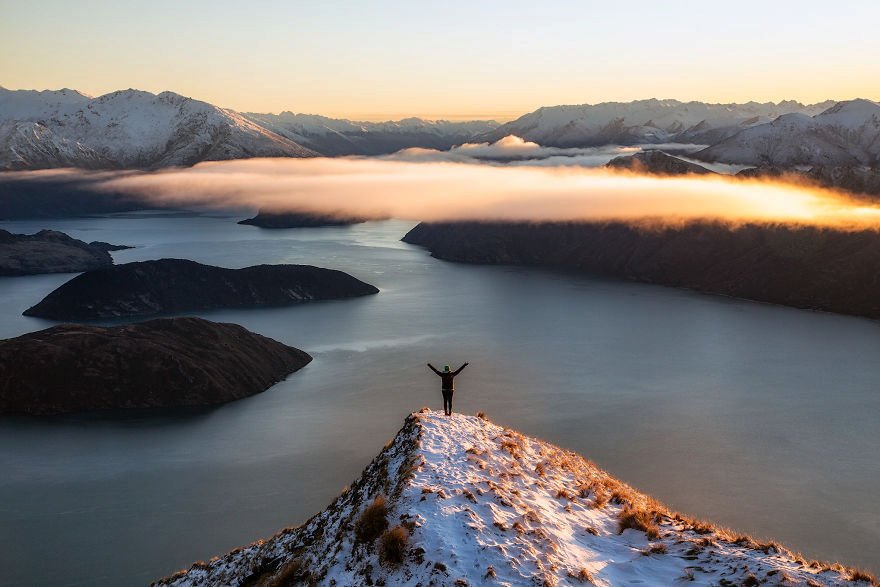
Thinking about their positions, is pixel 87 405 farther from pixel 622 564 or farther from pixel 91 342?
pixel 622 564

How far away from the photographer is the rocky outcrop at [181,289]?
162625 mm

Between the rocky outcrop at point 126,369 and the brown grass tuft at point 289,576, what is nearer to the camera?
the brown grass tuft at point 289,576

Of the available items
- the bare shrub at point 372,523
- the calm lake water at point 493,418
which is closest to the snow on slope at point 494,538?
the bare shrub at point 372,523

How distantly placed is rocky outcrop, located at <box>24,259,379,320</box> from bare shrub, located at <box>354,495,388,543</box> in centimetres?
15122

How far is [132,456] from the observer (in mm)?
82250

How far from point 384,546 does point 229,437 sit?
70516mm

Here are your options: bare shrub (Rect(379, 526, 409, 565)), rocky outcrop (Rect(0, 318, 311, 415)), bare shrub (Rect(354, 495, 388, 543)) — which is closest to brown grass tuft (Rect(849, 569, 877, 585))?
bare shrub (Rect(379, 526, 409, 565))

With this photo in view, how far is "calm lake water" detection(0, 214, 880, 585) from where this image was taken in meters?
63.9

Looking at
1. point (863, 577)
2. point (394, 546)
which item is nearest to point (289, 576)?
point (394, 546)

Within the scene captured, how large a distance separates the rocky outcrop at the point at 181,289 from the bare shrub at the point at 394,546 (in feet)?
501

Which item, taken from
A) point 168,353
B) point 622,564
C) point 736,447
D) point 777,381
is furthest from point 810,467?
point 168,353

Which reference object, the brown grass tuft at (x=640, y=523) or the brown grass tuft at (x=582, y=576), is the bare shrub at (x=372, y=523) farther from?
the brown grass tuft at (x=640, y=523)

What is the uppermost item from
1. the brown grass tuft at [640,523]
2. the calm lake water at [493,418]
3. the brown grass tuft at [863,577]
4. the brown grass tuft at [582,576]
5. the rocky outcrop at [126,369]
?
the brown grass tuft at [863,577]

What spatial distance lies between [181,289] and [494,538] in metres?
163
